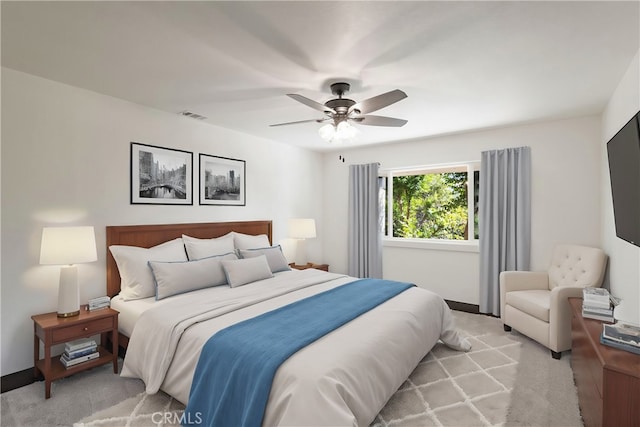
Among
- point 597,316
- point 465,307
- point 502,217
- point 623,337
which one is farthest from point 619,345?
point 465,307

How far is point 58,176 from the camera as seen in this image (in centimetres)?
276

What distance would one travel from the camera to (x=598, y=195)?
3619 millimetres

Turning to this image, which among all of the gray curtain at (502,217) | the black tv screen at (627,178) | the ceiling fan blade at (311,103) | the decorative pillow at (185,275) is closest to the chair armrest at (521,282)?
the gray curtain at (502,217)

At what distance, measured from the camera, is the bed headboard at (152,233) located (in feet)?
10.1

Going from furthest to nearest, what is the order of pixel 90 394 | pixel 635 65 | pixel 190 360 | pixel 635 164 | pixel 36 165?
pixel 36 165 → pixel 90 394 → pixel 635 65 → pixel 190 360 → pixel 635 164

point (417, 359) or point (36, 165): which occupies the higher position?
point (36, 165)

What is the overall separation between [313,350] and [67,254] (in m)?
2.07

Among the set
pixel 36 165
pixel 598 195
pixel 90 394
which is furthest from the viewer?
pixel 598 195

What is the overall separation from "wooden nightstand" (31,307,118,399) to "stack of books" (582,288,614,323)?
3.70m

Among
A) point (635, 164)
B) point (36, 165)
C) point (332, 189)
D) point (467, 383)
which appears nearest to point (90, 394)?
point (36, 165)

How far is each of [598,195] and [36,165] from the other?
5.54 metres

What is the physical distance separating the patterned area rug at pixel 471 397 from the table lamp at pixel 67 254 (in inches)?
36.0

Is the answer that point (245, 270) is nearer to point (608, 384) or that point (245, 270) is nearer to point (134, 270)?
point (134, 270)

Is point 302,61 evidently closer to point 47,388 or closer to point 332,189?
point 47,388
